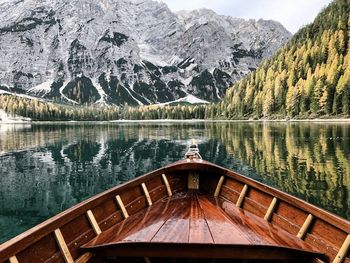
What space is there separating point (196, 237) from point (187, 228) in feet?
2.57

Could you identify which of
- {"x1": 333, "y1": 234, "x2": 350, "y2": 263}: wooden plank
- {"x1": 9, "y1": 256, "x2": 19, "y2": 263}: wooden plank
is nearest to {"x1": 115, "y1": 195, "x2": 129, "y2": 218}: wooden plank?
{"x1": 9, "y1": 256, "x2": 19, "y2": 263}: wooden plank

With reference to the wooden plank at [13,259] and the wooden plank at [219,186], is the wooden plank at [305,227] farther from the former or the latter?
the wooden plank at [13,259]

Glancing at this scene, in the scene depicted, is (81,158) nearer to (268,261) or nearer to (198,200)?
(198,200)

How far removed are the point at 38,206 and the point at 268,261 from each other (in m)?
21.9

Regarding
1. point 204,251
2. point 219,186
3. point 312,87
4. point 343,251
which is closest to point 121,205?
point 204,251

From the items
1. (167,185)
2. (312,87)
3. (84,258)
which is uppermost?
(312,87)

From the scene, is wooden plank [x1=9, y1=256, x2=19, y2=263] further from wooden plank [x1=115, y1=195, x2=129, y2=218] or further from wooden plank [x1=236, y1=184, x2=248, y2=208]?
wooden plank [x1=236, y1=184, x2=248, y2=208]

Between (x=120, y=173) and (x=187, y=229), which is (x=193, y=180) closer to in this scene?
(x=187, y=229)

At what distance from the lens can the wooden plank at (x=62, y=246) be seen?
25.1 feet

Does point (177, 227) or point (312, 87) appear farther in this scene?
point (312, 87)

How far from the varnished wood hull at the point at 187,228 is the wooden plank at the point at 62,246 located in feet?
0.07

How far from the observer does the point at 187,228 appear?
30.3 feet

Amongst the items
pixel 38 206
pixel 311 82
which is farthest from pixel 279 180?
pixel 311 82

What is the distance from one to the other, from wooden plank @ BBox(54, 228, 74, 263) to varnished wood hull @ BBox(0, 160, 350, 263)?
22 millimetres
